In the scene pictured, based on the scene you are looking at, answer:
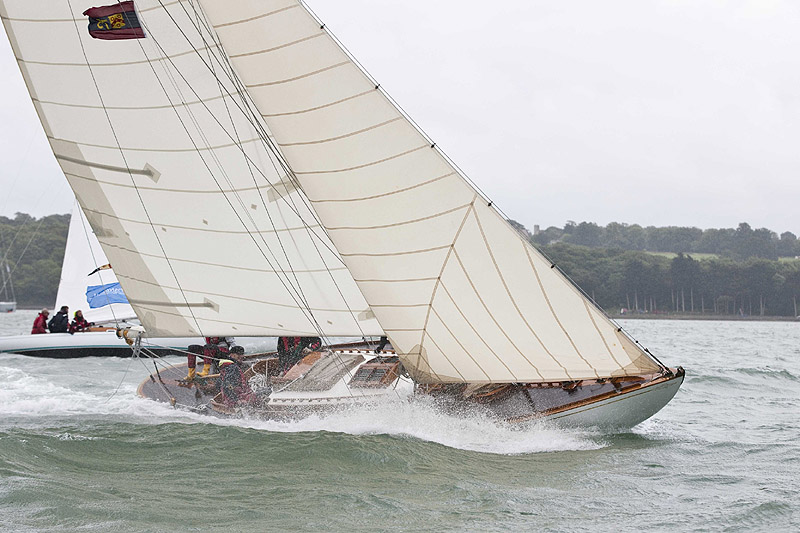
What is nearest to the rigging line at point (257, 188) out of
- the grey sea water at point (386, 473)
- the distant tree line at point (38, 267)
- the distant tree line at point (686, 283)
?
the grey sea water at point (386, 473)

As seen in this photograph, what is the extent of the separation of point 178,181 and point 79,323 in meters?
13.8

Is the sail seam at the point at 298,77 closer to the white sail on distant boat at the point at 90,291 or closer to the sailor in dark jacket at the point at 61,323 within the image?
the white sail on distant boat at the point at 90,291

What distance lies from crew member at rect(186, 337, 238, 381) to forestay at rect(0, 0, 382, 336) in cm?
63

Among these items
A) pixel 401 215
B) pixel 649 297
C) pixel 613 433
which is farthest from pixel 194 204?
pixel 649 297

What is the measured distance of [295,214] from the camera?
933 cm

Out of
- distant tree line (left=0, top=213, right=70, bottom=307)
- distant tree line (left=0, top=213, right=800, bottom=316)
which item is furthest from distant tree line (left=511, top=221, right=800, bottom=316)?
distant tree line (left=0, top=213, right=70, bottom=307)

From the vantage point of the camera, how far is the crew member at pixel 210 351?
10844 millimetres

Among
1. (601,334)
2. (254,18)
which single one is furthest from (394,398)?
(254,18)

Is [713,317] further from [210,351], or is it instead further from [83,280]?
[210,351]

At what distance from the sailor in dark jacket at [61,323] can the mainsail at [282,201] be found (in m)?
12.1

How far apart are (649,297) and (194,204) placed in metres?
71.1

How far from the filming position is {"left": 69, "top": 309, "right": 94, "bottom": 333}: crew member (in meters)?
21.2

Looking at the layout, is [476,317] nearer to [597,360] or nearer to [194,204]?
[597,360]

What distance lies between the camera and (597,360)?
7836 mm
